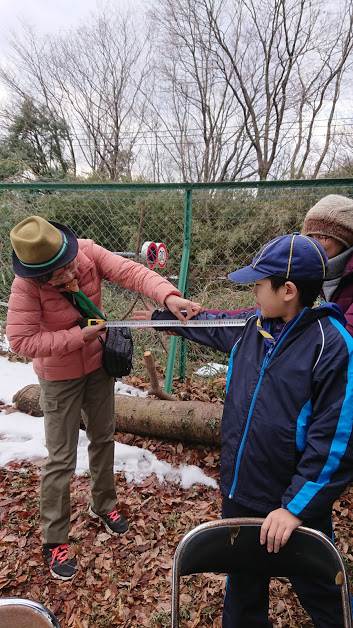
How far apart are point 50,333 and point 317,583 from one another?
157cm

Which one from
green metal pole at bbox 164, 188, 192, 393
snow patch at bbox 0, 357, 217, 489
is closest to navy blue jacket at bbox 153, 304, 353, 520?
snow patch at bbox 0, 357, 217, 489

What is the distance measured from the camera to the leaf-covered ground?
218 centimetres

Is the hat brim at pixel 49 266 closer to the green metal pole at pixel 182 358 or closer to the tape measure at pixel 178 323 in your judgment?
the tape measure at pixel 178 323

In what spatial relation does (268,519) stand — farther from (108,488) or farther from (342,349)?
(108,488)

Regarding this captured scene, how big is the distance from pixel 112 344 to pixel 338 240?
1.28 metres

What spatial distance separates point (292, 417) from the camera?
143cm

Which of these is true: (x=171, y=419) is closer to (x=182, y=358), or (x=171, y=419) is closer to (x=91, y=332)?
(x=182, y=358)

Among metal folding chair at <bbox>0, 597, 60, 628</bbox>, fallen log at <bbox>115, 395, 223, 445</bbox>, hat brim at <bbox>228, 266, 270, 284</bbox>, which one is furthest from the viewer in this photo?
fallen log at <bbox>115, 395, 223, 445</bbox>

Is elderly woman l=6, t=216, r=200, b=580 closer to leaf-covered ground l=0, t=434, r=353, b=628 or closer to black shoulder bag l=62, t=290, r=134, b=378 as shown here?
black shoulder bag l=62, t=290, r=134, b=378

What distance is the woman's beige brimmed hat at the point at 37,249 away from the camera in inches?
73.5

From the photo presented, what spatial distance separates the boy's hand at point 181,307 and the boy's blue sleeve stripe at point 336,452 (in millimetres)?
930

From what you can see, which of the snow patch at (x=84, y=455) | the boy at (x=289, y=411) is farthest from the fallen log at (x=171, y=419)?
the boy at (x=289, y=411)

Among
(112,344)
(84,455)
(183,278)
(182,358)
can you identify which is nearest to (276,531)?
(112,344)

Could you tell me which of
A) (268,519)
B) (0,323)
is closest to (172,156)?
(0,323)
